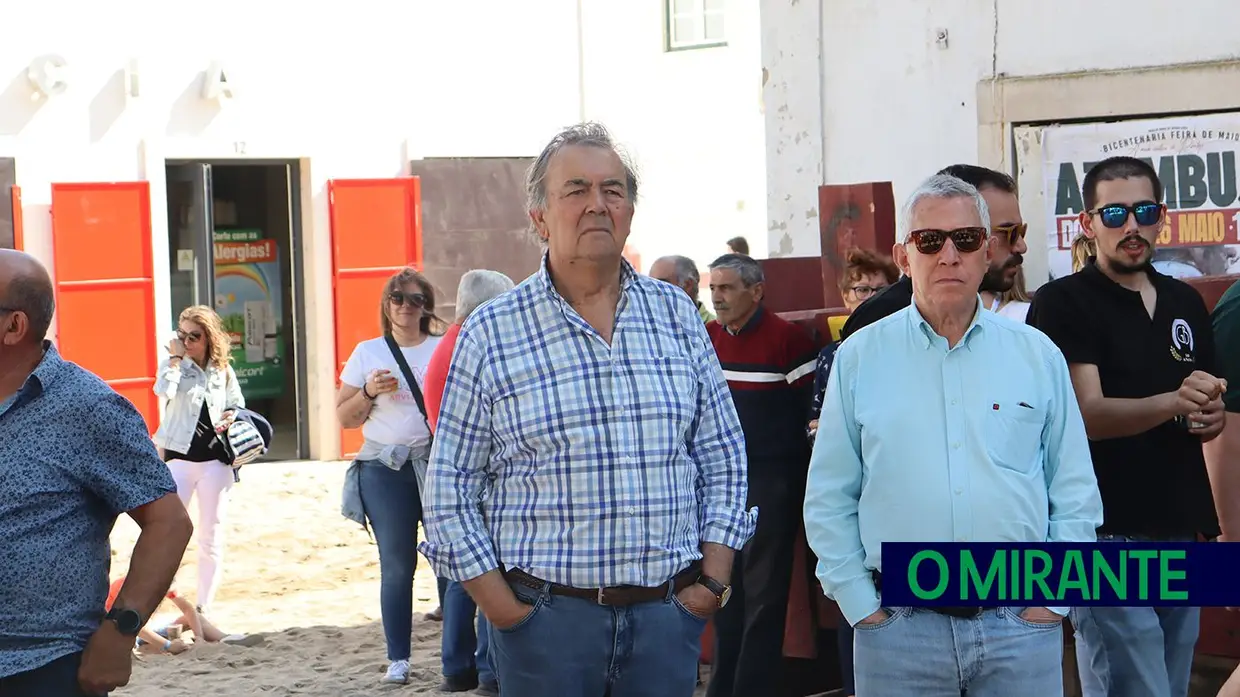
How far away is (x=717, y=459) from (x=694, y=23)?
55.7 ft

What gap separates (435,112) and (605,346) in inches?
480

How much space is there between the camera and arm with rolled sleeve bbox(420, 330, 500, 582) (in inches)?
137

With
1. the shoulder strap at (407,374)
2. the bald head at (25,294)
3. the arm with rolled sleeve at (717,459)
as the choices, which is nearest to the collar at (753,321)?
the shoulder strap at (407,374)

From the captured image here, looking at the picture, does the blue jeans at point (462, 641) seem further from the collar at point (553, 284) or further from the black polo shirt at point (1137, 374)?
the collar at point (553, 284)

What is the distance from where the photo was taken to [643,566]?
11.4ft

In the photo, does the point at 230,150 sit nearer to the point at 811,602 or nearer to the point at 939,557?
the point at 811,602

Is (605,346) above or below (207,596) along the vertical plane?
above

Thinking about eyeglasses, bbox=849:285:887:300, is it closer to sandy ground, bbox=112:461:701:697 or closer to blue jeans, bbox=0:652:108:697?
sandy ground, bbox=112:461:701:697

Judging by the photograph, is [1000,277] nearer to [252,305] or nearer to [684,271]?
[684,271]

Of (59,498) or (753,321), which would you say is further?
(753,321)

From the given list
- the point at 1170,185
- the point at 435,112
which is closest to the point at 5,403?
the point at 1170,185

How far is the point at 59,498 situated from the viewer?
3.51 m

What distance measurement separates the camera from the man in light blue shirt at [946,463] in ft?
11.0

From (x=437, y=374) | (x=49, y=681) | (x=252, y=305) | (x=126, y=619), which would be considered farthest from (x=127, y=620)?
(x=252, y=305)
